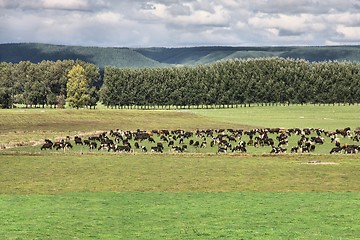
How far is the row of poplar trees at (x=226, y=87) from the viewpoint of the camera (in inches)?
7259

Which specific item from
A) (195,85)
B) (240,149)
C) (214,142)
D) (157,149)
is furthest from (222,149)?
(195,85)

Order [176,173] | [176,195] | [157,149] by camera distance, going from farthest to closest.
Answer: [157,149]
[176,173]
[176,195]

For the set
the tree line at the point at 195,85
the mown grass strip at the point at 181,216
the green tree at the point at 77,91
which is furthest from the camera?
the tree line at the point at 195,85

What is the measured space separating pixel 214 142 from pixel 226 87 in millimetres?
118274

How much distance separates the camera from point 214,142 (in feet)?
231

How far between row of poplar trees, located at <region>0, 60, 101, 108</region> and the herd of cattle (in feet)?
281

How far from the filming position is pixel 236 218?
88.9ft

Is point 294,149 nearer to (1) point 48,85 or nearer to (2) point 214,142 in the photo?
(2) point 214,142

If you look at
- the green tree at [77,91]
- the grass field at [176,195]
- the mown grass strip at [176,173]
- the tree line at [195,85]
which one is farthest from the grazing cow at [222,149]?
the tree line at [195,85]

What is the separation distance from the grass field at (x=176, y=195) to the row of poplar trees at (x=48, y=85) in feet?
347

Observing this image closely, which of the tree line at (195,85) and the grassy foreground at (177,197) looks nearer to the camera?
the grassy foreground at (177,197)

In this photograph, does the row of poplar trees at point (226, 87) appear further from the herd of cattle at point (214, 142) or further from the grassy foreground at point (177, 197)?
the grassy foreground at point (177, 197)

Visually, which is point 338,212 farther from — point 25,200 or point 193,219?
point 25,200

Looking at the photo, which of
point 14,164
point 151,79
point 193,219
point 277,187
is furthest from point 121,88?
point 193,219
